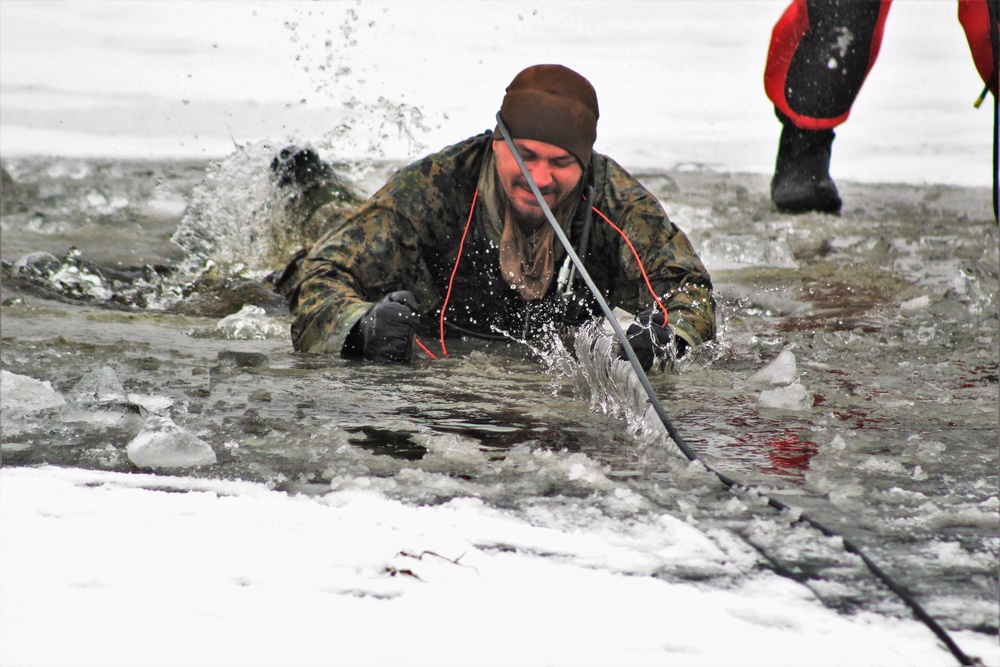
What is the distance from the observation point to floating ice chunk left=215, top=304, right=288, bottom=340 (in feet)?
11.4

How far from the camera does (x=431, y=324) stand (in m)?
3.46

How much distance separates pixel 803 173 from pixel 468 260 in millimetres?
2995

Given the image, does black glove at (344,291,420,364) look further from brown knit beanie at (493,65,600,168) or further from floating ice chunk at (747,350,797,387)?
floating ice chunk at (747,350,797,387)

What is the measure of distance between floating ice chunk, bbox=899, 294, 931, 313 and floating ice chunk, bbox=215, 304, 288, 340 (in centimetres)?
228

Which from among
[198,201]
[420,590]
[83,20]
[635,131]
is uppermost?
[83,20]

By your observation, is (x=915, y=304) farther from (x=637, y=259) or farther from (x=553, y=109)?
(x=553, y=109)

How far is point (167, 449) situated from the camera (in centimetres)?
200

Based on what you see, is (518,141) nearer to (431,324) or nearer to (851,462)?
(431,324)

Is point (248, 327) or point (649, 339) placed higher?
point (649, 339)

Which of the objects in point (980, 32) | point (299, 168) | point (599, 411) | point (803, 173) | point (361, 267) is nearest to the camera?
point (599, 411)

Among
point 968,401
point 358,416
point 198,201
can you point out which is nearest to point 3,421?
point 358,416

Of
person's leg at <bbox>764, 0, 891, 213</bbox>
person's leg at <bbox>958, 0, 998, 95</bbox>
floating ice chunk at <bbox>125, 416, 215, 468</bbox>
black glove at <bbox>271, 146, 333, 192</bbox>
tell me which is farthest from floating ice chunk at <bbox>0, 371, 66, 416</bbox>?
person's leg at <bbox>958, 0, 998, 95</bbox>

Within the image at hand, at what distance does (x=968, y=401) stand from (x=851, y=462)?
2.42ft

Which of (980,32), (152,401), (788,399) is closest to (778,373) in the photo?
(788,399)
